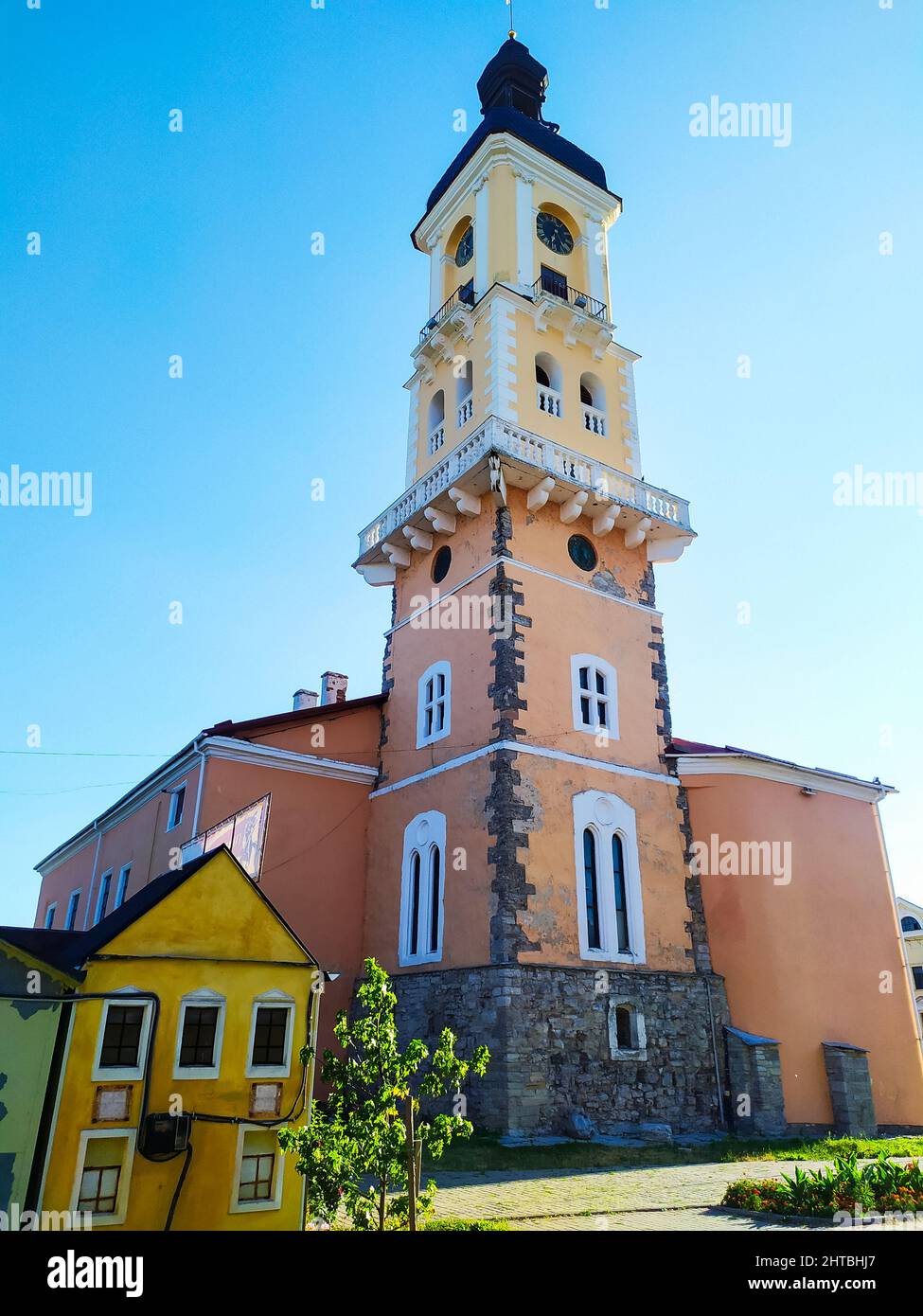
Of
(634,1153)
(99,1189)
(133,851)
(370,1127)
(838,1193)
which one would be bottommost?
(634,1153)

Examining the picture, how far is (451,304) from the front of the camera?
2559cm

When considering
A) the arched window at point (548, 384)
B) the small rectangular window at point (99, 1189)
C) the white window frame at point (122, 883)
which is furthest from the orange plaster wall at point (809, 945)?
the white window frame at point (122, 883)

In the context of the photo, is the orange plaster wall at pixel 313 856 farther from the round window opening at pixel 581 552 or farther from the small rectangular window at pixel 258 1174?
the small rectangular window at pixel 258 1174

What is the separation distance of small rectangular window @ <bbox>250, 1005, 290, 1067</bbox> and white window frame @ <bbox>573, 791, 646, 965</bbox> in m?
10.1

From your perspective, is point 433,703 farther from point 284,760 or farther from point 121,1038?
point 121,1038

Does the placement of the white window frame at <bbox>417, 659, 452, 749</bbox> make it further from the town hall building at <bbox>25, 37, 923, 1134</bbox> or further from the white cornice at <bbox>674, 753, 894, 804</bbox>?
the white cornice at <bbox>674, 753, 894, 804</bbox>

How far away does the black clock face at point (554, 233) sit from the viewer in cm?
2584

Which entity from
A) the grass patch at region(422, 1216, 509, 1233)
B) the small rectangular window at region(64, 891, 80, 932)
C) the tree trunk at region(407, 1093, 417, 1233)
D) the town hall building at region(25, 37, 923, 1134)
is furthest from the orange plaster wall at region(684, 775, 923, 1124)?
the small rectangular window at region(64, 891, 80, 932)

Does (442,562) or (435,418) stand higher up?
(435,418)

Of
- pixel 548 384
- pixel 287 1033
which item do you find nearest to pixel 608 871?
pixel 287 1033

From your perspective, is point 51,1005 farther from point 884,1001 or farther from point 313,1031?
point 884,1001

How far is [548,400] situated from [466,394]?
267cm

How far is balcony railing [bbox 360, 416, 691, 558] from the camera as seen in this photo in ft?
67.3

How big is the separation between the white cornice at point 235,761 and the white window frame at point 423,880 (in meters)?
2.54
